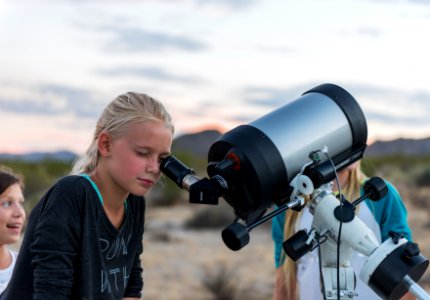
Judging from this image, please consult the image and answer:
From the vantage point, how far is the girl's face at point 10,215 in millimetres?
3786

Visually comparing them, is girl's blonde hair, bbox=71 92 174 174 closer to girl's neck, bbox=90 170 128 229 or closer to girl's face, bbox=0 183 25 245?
girl's neck, bbox=90 170 128 229

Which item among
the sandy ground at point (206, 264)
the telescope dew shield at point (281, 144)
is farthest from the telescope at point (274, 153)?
the sandy ground at point (206, 264)

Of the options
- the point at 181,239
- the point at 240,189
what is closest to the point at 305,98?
the point at 240,189

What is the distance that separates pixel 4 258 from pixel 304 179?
2250 millimetres

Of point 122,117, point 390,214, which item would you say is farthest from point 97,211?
point 390,214

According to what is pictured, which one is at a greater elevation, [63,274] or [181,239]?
[63,274]

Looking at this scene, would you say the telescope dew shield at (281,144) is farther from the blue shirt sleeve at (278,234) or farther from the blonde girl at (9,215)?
the blonde girl at (9,215)

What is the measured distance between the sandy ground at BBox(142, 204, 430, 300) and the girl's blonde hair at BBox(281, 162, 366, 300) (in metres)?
4.48

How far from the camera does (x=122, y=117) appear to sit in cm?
234

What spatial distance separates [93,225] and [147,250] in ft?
27.7

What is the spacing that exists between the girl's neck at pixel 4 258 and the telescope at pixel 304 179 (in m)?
1.79

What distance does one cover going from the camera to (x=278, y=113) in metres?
2.19

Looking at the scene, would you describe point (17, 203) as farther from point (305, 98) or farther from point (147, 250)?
point (147, 250)

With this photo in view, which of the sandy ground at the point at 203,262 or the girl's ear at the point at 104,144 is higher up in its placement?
the girl's ear at the point at 104,144
